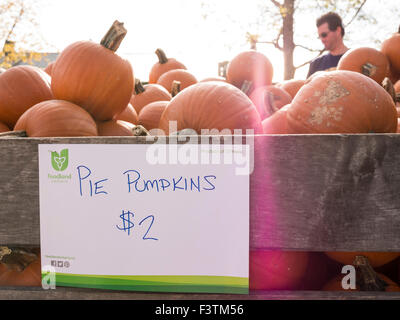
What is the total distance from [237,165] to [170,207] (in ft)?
0.57

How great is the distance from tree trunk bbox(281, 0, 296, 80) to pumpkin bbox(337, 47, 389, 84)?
7.38 metres

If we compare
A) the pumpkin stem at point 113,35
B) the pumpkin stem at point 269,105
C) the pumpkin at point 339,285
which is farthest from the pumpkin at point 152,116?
the pumpkin at point 339,285

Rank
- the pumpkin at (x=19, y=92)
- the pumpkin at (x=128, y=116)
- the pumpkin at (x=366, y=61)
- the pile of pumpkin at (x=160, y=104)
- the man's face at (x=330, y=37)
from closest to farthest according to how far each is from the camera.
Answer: the pile of pumpkin at (x=160, y=104) → the pumpkin at (x=19, y=92) → the pumpkin at (x=128, y=116) → the pumpkin at (x=366, y=61) → the man's face at (x=330, y=37)

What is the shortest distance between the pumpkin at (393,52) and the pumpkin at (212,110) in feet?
4.11

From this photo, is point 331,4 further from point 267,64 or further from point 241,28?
point 267,64

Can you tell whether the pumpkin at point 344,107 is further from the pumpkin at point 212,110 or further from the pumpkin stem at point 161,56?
the pumpkin stem at point 161,56

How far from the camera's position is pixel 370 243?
0.83 meters

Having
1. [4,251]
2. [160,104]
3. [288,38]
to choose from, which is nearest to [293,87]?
[160,104]

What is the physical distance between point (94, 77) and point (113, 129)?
7.0 inches

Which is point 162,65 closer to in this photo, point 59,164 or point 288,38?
point 59,164

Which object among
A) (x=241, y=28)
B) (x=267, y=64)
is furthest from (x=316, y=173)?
(x=241, y=28)

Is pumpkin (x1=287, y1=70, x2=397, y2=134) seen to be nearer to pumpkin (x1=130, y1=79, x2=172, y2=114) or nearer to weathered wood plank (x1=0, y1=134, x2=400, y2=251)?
weathered wood plank (x1=0, y1=134, x2=400, y2=251)

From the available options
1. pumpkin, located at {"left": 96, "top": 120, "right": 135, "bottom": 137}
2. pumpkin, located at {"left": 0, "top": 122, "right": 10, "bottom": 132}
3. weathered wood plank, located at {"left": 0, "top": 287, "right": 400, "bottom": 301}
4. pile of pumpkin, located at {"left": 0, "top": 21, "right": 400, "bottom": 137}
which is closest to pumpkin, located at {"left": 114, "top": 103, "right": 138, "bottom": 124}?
pile of pumpkin, located at {"left": 0, "top": 21, "right": 400, "bottom": 137}

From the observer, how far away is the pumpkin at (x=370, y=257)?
37.7 inches
